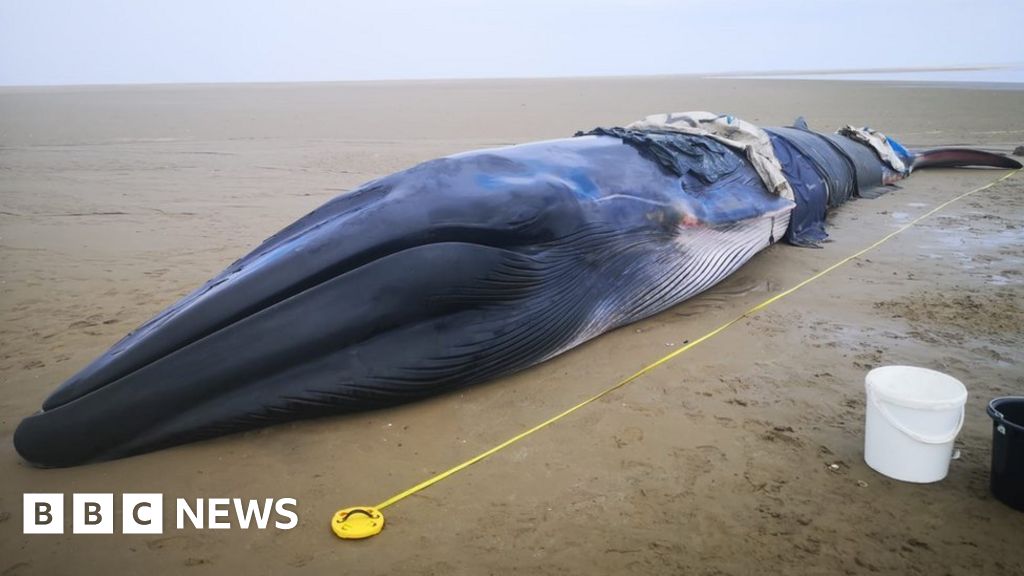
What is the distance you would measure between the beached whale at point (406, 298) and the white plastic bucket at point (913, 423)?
6.12 feet

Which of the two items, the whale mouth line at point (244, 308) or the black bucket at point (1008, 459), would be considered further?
the whale mouth line at point (244, 308)

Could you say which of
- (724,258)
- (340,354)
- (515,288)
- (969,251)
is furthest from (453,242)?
(969,251)

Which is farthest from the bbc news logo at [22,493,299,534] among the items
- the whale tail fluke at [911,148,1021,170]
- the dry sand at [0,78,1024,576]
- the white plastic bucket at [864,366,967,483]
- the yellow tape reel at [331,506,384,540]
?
the whale tail fluke at [911,148,1021,170]

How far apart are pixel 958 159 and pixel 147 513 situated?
1322 cm

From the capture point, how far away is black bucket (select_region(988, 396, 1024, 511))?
2.92 meters

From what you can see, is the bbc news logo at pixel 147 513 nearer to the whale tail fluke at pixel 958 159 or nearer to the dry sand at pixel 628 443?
the dry sand at pixel 628 443

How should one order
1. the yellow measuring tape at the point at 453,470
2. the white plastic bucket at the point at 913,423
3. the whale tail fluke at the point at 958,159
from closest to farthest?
the yellow measuring tape at the point at 453,470 < the white plastic bucket at the point at 913,423 < the whale tail fluke at the point at 958,159

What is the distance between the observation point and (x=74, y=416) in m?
3.38

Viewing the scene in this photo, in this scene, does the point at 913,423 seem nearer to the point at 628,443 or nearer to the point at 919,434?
the point at 919,434

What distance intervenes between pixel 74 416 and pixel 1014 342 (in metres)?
5.58

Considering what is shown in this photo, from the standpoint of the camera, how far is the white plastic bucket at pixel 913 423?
124 inches

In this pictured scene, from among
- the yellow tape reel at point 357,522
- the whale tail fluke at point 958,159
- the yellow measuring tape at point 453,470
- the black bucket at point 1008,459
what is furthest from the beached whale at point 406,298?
the whale tail fluke at point 958,159

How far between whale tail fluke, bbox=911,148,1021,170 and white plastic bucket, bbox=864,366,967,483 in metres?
9.97

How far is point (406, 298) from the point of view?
12.6 feet
